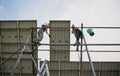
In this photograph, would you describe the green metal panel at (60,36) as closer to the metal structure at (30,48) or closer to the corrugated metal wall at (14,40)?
the metal structure at (30,48)

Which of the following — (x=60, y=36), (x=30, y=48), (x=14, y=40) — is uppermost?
(x=60, y=36)

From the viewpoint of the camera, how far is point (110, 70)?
10.8m

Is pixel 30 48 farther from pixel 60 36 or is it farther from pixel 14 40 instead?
pixel 60 36

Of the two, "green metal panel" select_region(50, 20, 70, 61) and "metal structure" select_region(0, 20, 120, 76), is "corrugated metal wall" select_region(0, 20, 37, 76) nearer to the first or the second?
"metal structure" select_region(0, 20, 120, 76)

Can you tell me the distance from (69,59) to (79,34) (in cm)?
236

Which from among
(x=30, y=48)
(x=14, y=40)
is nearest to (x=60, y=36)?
(x=30, y=48)

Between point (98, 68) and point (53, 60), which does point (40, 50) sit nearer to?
point (53, 60)

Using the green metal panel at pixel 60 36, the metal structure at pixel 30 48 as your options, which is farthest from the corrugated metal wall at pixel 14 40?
the green metal panel at pixel 60 36

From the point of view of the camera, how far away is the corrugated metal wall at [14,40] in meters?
10.2

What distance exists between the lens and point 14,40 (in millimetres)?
10234

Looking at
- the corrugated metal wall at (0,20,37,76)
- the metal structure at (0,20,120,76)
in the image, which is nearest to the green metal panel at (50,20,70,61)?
the metal structure at (0,20,120,76)

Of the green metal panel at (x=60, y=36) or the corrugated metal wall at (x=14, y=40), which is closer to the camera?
the green metal panel at (x=60, y=36)

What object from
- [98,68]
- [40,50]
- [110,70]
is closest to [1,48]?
[40,50]

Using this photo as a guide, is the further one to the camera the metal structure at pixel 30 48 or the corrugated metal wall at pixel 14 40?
the corrugated metal wall at pixel 14 40
